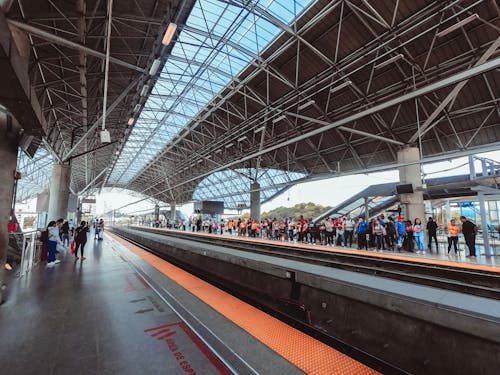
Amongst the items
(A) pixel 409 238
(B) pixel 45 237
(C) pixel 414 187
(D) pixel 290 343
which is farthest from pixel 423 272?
(B) pixel 45 237

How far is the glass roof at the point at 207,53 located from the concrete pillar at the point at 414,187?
9.34 m

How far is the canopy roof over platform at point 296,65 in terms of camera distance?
31.5 feet

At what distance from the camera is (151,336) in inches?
121

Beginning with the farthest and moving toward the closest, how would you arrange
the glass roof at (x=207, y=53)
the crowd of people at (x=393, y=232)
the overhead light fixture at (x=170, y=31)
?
the glass roof at (x=207, y=53) → the crowd of people at (x=393, y=232) → the overhead light fixture at (x=170, y=31)

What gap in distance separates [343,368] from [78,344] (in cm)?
289

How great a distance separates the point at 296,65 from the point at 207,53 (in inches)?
193

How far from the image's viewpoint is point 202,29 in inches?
494

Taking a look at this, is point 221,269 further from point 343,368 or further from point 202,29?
point 202,29

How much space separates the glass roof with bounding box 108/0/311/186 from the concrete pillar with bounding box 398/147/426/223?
934 cm

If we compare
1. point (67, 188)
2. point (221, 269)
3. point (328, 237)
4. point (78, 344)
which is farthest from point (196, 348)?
point (67, 188)

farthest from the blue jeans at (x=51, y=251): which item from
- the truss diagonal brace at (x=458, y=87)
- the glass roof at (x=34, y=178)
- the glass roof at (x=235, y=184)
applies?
the glass roof at (x=34, y=178)

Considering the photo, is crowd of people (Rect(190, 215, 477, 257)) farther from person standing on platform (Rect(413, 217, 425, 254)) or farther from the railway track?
the railway track

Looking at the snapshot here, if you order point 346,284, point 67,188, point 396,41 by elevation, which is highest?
point 396,41

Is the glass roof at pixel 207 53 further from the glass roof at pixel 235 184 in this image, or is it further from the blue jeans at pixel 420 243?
the glass roof at pixel 235 184
